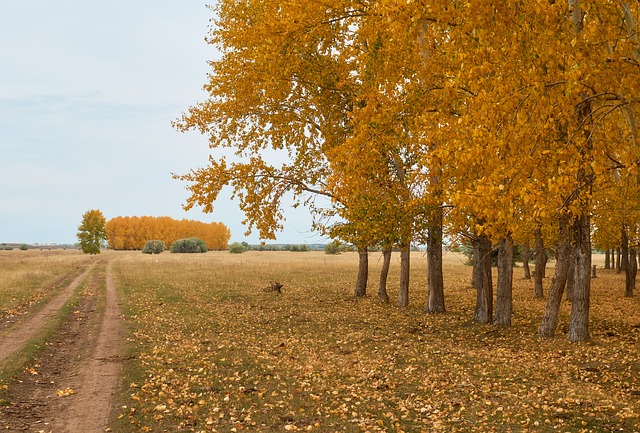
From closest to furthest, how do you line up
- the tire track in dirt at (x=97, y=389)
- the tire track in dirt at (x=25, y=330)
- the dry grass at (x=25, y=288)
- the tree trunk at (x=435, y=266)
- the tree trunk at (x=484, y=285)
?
the tire track in dirt at (x=97, y=389) < the tire track in dirt at (x=25, y=330) < the tree trunk at (x=484, y=285) < the tree trunk at (x=435, y=266) < the dry grass at (x=25, y=288)

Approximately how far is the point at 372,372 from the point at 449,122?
7.52 m

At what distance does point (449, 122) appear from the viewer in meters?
15.0

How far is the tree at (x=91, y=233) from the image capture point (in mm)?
109637

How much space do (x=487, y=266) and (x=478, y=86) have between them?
10.5 meters

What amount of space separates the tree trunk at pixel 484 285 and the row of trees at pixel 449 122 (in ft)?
0.20

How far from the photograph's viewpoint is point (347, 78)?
22703 mm

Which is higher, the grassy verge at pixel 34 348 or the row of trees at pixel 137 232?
the row of trees at pixel 137 232

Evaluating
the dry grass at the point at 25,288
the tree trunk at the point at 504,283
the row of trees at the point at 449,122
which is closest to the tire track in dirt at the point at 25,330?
the dry grass at the point at 25,288

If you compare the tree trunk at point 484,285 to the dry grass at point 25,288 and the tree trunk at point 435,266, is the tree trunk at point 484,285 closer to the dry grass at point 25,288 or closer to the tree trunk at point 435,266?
the tree trunk at point 435,266

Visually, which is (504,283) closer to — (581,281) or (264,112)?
(581,281)

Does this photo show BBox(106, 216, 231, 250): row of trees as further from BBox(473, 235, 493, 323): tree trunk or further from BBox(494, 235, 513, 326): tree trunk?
BBox(494, 235, 513, 326): tree trunk

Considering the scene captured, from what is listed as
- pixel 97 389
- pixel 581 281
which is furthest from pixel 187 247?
pixel 97 389

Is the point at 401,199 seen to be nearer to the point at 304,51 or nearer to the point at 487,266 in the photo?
the point at 487,266

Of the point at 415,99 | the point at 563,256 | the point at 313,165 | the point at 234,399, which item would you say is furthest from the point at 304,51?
the point at 234,399
